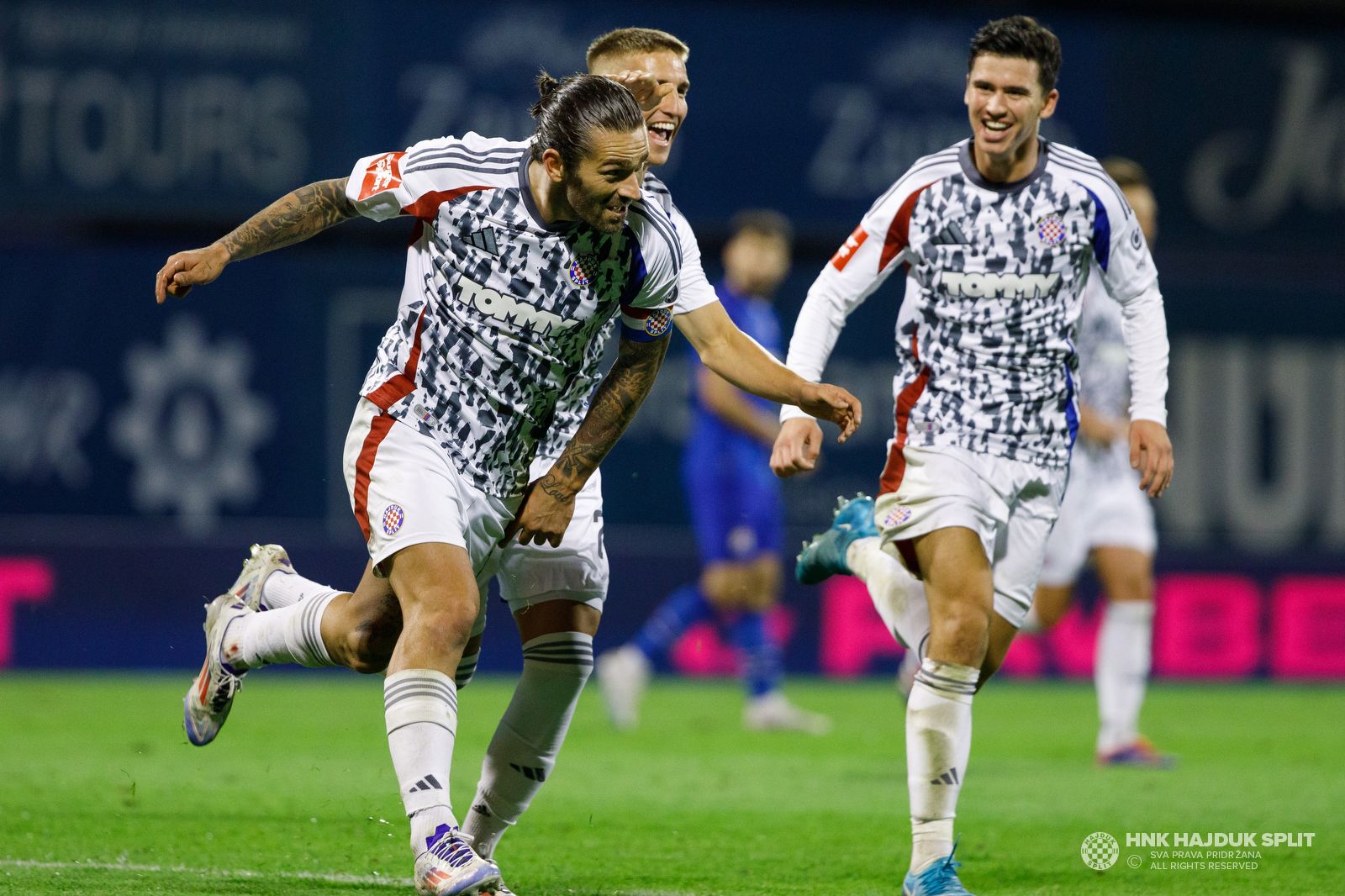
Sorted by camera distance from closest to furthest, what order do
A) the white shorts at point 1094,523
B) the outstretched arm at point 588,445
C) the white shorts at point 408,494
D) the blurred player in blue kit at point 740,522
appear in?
1. the white shorts at point 408,494
2. the outstretched arm at point 588,445
3. the white shorts at point 1094,523
4. the blurred player in blue kit at point 740,522

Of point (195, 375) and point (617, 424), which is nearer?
point (617, 424)

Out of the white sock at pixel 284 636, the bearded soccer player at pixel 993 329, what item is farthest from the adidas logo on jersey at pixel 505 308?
the white sock at pixel 284 636

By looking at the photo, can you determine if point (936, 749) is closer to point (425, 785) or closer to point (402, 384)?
point (425, 785)

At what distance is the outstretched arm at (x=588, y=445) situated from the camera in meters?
4.15

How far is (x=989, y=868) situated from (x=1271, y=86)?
28.5 feet

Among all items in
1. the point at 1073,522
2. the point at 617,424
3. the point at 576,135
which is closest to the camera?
the point at 576,135

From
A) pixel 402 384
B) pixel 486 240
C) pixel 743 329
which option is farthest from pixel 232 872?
pixel 743 329

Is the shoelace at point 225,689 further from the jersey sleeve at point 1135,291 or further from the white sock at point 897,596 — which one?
the jersey sleeve at point 1135,291

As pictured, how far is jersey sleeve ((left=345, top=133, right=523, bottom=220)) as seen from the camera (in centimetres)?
398

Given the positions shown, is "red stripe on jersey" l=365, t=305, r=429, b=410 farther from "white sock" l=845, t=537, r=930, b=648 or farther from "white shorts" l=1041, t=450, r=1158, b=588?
"white shorts" l=1041, t=450, r=1158, b=588

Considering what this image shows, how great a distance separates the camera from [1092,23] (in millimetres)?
11789

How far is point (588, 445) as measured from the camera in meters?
4.21

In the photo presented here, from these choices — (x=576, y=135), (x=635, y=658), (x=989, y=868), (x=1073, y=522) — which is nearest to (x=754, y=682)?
(x=635, y=658)

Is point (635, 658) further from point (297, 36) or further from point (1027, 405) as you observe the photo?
point (297, 36)
